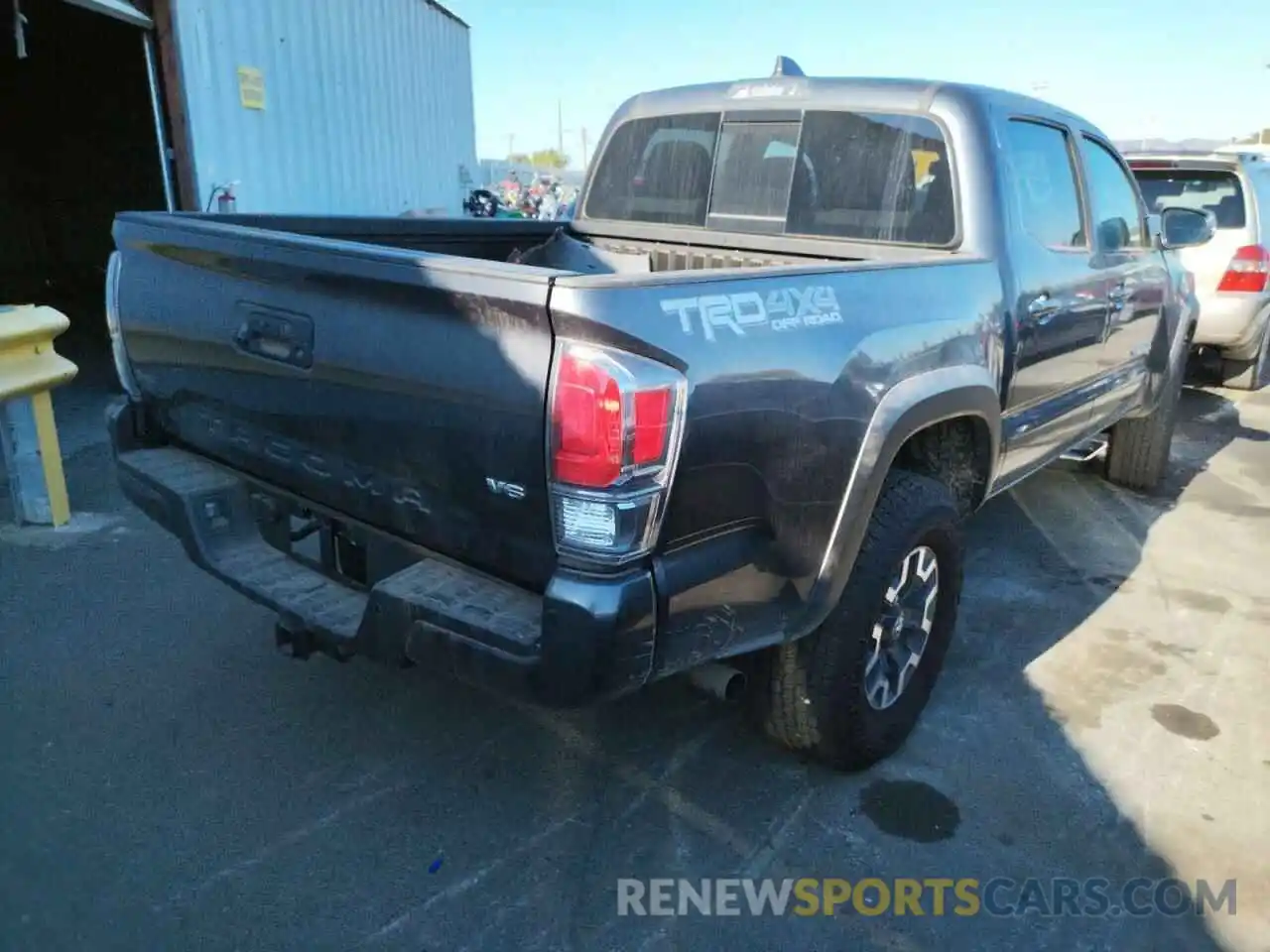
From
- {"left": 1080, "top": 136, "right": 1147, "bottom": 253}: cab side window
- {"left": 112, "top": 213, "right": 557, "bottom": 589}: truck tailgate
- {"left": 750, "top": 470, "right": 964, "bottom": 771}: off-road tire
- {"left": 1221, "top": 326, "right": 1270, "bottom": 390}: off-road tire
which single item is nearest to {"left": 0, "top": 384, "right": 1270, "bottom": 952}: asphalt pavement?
{"left": 750, "top": 470, "right": 964, "bottom": 771}: off-road tire

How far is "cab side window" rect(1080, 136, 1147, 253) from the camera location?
13.3 ft

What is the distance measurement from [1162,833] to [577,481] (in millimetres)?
2046

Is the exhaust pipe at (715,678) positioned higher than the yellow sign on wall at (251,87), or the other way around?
the yellow sign on wall at (251,87)

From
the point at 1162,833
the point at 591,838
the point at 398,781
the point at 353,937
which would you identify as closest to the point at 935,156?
the point at 1162,833

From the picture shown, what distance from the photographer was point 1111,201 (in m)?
4.32

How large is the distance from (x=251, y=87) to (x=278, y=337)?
7178 mm

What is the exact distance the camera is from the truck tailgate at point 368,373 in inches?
78.7

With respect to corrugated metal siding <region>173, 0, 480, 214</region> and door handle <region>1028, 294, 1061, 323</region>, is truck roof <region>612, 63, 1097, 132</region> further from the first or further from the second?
corrugated metal siding <region>173, 0, 480, 214</region>

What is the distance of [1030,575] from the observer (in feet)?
14.6

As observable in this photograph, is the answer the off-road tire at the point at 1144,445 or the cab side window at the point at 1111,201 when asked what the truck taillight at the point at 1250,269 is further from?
the cab side window at the point at 1111,201

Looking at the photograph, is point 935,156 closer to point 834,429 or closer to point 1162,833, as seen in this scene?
point 834,429

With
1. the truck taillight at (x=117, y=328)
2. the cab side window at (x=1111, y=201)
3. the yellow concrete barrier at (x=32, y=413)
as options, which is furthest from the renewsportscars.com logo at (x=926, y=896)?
the yellow concrete barrier at (x=32, y=413)

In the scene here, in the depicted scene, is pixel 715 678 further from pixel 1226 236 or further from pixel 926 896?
pixel 1226 236

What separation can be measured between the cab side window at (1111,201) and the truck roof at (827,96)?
15 centimetres
